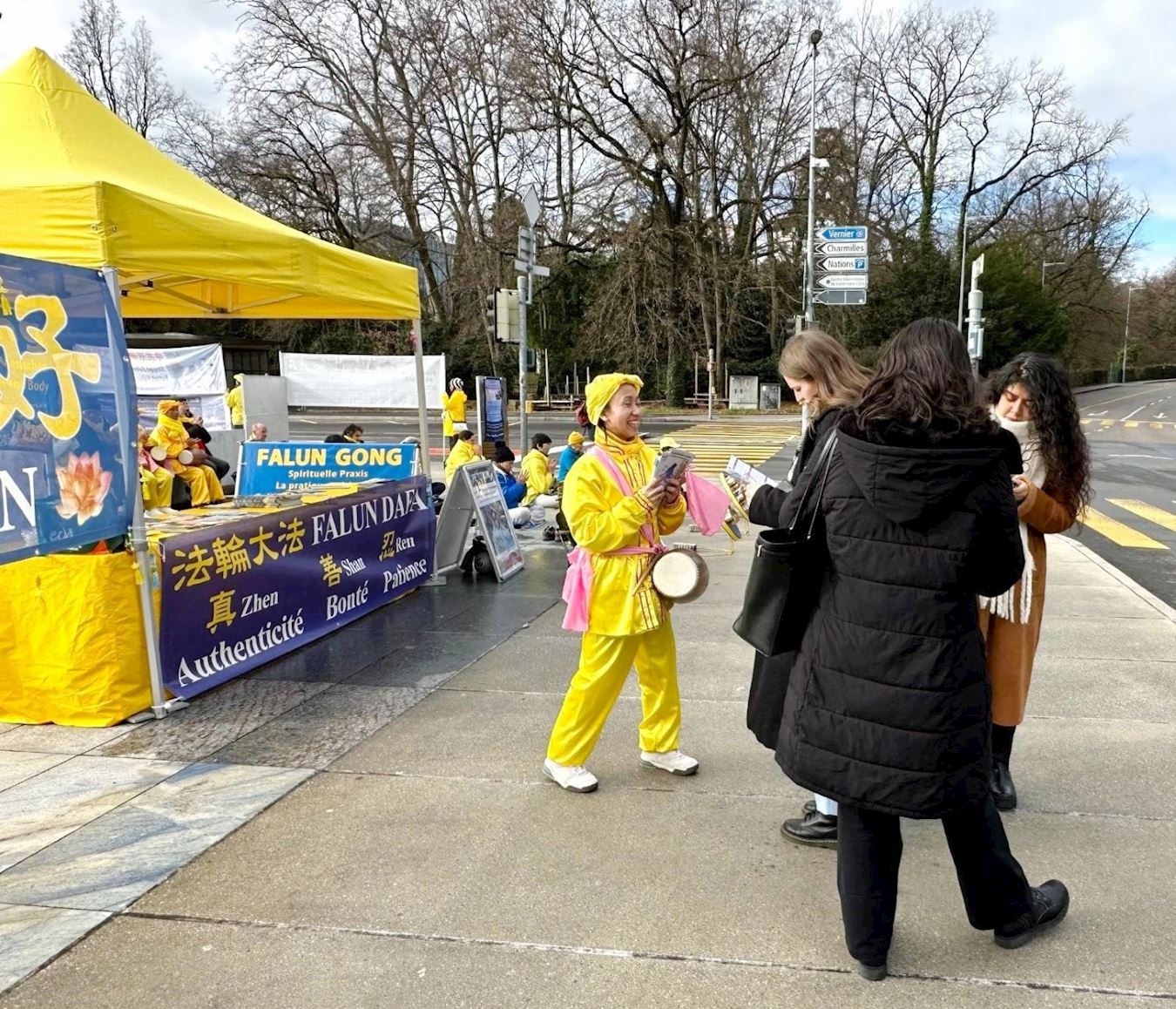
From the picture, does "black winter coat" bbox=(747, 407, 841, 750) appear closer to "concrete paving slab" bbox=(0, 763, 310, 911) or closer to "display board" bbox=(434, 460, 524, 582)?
"concrete paving slab" bbox=(0, 763, 310, 911)

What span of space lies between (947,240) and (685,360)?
59.3ft

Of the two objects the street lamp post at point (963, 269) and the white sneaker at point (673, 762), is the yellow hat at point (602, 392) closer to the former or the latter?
the white sneaker at point (673, 762)

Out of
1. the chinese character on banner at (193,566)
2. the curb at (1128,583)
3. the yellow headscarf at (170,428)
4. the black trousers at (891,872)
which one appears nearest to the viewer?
the black trousers at (891,872)

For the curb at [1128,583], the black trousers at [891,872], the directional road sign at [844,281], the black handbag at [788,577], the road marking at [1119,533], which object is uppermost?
the directional road sign at [844,281]

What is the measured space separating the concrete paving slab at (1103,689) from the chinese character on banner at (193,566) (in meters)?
4.40

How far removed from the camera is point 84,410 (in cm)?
400

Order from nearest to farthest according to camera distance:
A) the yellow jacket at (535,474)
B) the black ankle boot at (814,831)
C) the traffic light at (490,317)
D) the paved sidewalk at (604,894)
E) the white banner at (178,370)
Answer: the paved sidewalk at (604,894) < the black ankle boot at (814,831) < the yellow jacket at (535,474) < the white banner at (178,370) < the traffic light at (490,317)

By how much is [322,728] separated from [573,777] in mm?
1478

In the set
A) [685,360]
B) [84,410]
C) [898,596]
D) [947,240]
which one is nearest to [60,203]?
[84,410]

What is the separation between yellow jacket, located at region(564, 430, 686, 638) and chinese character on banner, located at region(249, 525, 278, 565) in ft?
8.74

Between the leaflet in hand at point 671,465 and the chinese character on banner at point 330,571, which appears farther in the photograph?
the chinese character on banner at point 330,571

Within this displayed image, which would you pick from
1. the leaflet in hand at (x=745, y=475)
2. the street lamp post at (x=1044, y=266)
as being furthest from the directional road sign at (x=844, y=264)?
the street lamp post at (x=1044, y=266)

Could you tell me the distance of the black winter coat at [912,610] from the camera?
7.20ft

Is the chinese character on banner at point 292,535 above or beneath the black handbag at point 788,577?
beneath
